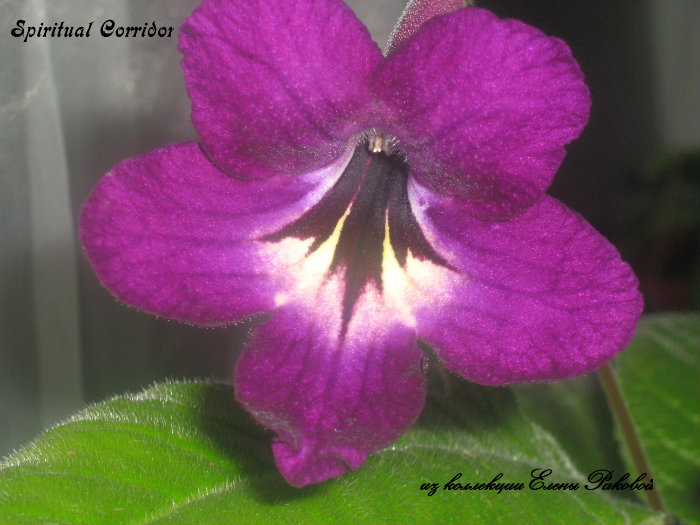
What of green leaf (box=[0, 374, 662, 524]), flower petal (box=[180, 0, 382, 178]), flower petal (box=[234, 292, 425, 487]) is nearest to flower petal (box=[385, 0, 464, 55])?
flower petal (box=[180, 0, 382, 178])

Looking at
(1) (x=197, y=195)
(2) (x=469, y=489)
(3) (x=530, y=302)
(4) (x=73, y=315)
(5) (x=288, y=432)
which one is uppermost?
(1) (x=197, y=195)

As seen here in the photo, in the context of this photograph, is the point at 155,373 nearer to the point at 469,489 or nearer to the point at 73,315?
the point at 73,315

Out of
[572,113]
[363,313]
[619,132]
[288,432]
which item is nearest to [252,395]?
[288,432]

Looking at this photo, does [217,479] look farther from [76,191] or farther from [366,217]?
[76,191]

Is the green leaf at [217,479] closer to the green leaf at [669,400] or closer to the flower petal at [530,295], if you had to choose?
the flower petal at [530,295]

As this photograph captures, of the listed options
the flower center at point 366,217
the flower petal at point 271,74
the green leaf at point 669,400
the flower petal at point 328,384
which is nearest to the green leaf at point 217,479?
the flower petal at point 328,384

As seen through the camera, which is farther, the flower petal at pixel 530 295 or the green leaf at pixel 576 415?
the green leaf at pixel 576 415

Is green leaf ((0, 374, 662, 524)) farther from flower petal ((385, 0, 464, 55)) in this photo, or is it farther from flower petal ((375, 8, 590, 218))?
flower petal ((385, 0, 464, 55))
